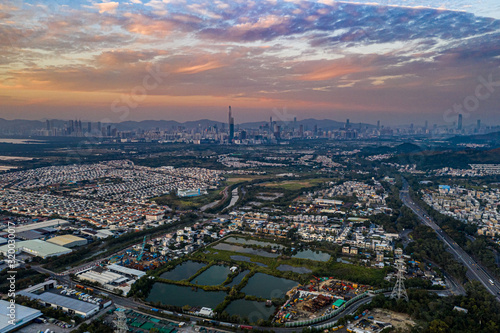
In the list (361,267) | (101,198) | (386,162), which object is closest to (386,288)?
(361,267)

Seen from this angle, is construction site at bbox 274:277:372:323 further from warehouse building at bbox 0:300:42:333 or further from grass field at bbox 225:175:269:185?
grass field at bbox 225:175:269:185

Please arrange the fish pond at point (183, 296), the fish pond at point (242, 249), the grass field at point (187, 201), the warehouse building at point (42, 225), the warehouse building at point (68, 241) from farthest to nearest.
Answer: the grass field at point (187, 201) < the warehouse building at point (42, 225) < the warehouse building at point (68, 241) < the fish pond at point (242, 249) < the fish pond at point (183, 296)

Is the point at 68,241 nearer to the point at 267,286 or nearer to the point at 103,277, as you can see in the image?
the point at 103,277

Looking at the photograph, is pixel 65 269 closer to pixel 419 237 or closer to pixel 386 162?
pixel 419 237

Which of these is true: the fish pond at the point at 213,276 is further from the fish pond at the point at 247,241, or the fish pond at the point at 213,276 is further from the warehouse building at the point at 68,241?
the warehouse building at the point at 68,241

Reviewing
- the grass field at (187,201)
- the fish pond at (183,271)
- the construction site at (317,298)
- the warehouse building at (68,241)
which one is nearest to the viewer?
the construction site at (317,298)

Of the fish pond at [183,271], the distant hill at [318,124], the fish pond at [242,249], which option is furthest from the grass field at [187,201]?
the distant hill at [318,124]
